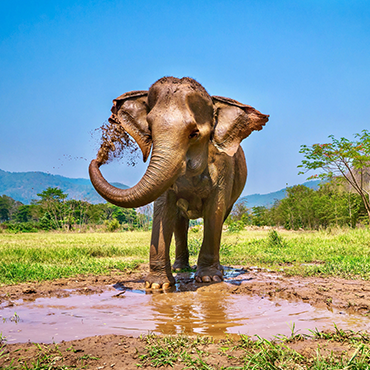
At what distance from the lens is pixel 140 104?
5926mm

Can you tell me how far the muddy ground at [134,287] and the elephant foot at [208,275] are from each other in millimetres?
162

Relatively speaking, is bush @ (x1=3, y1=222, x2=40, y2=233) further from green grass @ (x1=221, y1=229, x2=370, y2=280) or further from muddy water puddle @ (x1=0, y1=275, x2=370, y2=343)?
muddy water puddle @ (x1=0, y1=275, x2=370, y2=343)

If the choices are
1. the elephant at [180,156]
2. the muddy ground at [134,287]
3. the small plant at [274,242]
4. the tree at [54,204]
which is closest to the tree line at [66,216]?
the tree at [54,204]

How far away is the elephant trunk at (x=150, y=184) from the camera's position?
453 cm

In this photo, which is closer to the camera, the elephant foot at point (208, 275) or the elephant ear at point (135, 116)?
the elephant ear at point (135, 116)

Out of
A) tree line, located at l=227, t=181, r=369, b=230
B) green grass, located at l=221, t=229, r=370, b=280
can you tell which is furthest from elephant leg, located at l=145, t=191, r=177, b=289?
tree line, located at l=227, t=181, r=369, b=230

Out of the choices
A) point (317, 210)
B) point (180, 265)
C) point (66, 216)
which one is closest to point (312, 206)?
point (317, 210)

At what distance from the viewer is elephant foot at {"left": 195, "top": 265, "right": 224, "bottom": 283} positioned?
605 cm

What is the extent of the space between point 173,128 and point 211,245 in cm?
236

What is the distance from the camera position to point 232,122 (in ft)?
19.1

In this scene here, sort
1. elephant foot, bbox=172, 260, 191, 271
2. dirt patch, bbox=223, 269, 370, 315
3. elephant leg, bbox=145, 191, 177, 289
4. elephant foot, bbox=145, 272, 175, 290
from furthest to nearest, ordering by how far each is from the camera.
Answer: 1. elephant foot, bbox=172, 260, 191, 271
2. elephant leg, bbox=145, 191, 177, 289
3. elephant foot, bbox=145, 272, 175, 290
4. dirt patch, bbox=223, 269, 370, 315

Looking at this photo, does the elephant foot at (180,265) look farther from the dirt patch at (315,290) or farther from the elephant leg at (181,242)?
the dirt patch at (315,290)

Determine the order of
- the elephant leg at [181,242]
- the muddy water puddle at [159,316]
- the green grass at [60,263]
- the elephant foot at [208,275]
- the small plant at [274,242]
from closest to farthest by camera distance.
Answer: the muddy water puddle at [159,316]
the elephant foot at [208,275]
the green grass at [60,263]
the elephant leg at [181,242]
the small plant at [274,242]

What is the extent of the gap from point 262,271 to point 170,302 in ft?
9.77
